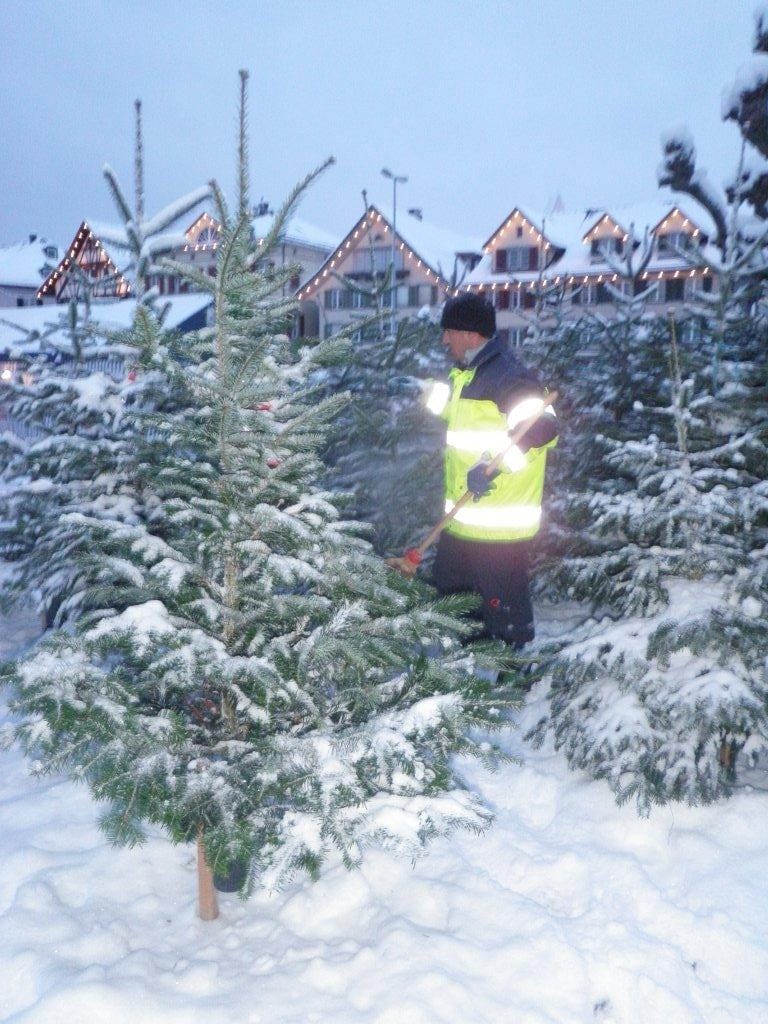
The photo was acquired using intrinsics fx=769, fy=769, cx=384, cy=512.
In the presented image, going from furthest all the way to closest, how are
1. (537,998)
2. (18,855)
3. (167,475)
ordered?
(18,855) < (167,475) < (537,998)

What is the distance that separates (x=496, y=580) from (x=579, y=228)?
119ft

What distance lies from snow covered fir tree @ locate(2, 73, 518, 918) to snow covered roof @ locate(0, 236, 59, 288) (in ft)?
156

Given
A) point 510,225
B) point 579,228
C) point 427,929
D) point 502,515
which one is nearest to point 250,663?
point 427,929

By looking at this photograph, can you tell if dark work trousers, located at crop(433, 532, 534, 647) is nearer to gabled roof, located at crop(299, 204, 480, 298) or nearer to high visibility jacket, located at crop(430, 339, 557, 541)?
high visibility jacket, located at crop(430, 339, 557, 541)

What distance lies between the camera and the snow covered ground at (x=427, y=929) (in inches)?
93.8

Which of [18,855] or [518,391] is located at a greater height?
[518,391]

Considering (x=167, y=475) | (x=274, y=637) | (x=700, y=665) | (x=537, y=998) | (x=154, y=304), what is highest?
(x=154, y=304)

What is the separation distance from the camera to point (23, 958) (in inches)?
96.8

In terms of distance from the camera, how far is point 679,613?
11.3 ft

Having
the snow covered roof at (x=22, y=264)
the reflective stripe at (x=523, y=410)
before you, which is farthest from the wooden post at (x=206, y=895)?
the snow covered roof at (x=22, y=264)

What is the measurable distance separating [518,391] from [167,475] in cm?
215

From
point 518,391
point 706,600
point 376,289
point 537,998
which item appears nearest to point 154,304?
point 376,289

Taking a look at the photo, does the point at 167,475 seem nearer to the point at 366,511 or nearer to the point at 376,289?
Answer: the point at 366,511

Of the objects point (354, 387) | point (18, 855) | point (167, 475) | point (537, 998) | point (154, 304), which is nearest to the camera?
point (537, 998)
